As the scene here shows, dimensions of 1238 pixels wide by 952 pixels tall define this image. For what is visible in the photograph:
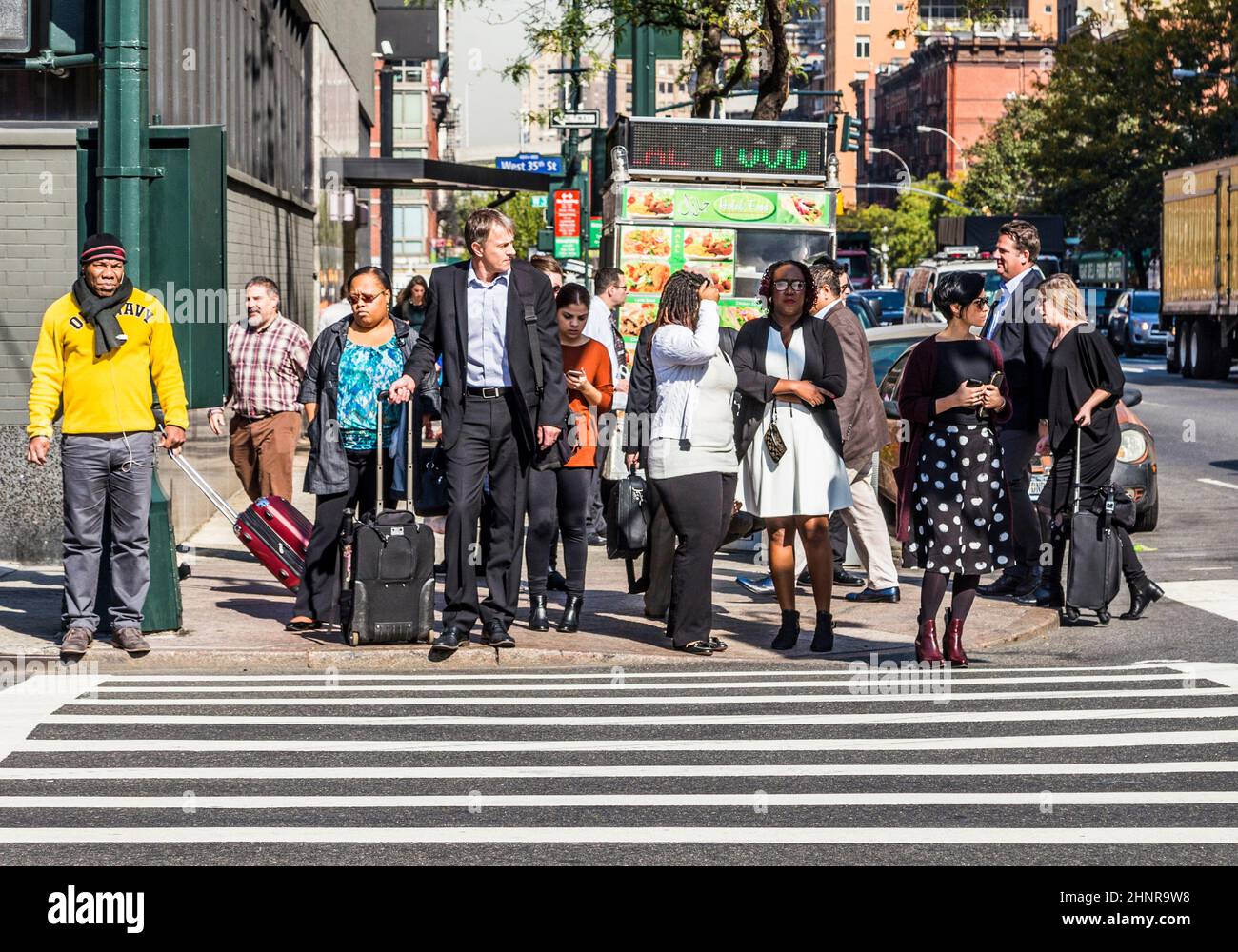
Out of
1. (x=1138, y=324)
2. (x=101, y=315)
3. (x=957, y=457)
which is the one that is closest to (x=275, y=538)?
(x=101, y=315)

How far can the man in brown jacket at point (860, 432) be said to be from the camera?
11281mm

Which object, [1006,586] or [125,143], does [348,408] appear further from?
[1006,586]

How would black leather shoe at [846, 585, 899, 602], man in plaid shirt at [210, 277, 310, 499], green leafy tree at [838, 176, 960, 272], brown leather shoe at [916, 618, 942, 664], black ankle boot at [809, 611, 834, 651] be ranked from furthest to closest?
green leafy tree at [838, 176, 960, 272] < man in plaid shirt at [210, 277, 310, 499] < black leather shoe at [846, 585, 899, 602] < black ankle boot at [809, 611, 834, 651] < brown leather shoe at [916, 618, 942, 664]

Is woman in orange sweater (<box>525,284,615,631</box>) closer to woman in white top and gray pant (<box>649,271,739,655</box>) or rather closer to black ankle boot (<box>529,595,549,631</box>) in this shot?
black ankle boot (<box>529,595,549,631</box>)

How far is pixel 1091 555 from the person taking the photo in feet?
35.6

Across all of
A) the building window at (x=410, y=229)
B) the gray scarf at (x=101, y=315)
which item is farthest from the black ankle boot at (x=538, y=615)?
the building window at (x=410, y=229)

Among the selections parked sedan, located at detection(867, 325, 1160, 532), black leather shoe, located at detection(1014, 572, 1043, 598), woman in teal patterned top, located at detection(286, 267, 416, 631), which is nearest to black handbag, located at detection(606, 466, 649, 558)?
woman in teal patterned top, located at detection(286, 267, 416, 631)

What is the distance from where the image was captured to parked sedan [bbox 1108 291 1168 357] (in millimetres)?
54188

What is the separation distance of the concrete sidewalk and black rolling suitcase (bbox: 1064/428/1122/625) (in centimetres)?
34
